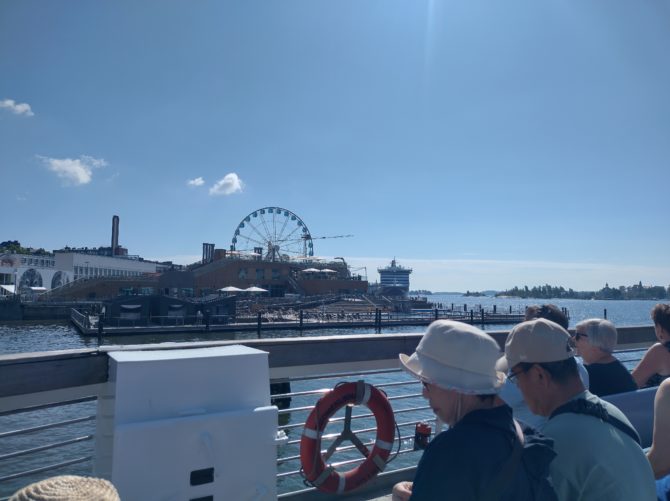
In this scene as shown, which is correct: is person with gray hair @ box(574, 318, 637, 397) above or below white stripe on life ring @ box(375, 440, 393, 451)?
above

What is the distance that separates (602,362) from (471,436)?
2.17m

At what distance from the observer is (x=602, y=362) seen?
9.82 feet

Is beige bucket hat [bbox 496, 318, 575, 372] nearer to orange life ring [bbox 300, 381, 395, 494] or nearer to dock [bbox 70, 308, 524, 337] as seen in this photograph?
orange life ring [bbox 300, 381, 395, 494]

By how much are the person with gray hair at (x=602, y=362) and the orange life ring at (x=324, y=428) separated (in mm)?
1299

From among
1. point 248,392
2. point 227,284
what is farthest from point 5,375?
point 227,284

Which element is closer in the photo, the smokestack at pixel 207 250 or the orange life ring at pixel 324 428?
the orange life ring at pixel 324 428

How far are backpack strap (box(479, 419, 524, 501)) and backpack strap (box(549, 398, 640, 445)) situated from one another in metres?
0.48

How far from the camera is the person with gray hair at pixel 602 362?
291 centimetres

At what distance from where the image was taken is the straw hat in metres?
1.23

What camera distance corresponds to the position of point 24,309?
37.8 meters

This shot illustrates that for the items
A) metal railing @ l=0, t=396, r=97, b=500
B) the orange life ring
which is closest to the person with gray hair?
the orange life ring

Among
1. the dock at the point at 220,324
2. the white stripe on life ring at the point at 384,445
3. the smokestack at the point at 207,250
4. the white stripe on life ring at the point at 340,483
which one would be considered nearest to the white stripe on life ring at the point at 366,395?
the white stripe on life ring at the point at 384,445

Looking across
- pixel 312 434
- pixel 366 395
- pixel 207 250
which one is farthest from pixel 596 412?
pixel 207 250

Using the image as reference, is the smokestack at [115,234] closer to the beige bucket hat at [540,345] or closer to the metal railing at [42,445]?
the metal railing at [42,445]
